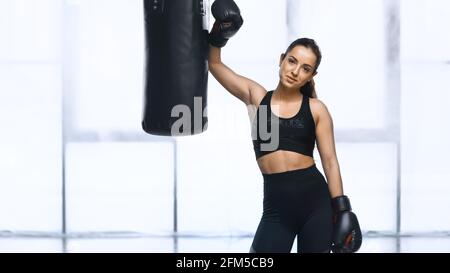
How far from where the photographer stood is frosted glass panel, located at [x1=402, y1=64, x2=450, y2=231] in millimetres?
5223

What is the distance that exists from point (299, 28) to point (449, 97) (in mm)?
1193

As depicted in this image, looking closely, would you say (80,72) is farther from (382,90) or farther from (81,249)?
(382,90)

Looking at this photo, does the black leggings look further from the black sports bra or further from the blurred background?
the blurred background

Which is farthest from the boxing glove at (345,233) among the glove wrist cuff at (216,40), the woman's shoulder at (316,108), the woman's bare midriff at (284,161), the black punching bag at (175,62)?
the glove wrist cuff at (216,40)

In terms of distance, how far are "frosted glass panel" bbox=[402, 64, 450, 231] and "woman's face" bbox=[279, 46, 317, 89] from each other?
2725mm

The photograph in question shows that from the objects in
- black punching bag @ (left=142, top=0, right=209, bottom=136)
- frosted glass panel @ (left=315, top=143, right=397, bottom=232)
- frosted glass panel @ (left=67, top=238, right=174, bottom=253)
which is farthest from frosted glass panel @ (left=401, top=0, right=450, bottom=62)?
black punching bag @ (left=142, top=0, right=209, bottom=136)

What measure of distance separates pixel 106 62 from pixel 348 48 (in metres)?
1.74

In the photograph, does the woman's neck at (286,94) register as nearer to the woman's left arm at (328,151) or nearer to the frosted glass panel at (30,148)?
the woman's left arm at (328,151)

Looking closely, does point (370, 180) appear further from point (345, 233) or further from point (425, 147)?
point (345, 233)

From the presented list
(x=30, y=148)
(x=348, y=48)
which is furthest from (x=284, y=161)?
(x=30, y=148)

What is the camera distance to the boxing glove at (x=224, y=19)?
275cm

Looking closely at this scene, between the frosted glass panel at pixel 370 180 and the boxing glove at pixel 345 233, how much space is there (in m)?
2.65

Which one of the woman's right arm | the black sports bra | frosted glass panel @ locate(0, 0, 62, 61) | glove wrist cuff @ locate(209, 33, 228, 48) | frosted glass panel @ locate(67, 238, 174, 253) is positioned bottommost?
frosted glass panel @ locate(67, 238, 174, 253)

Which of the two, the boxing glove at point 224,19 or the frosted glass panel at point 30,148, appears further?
the frosted glass panel at point 30,148
